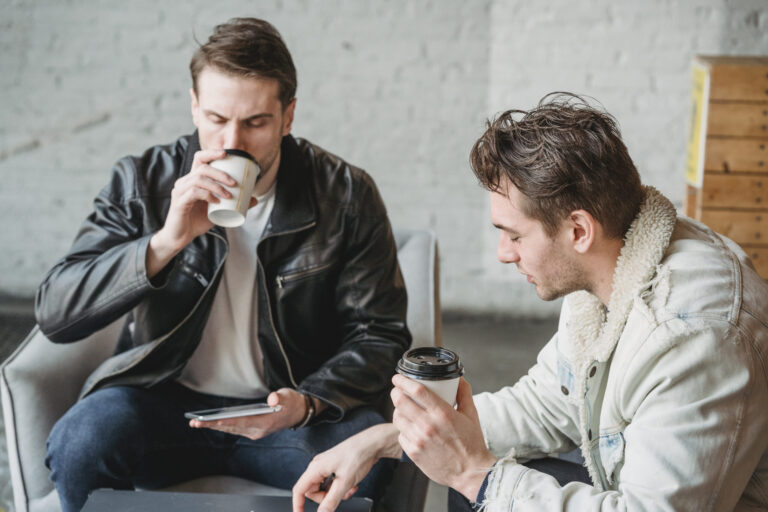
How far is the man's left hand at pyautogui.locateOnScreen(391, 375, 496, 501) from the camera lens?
1283 mm

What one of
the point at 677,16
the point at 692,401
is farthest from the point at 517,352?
the point at 692,401

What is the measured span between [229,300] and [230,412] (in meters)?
0.37

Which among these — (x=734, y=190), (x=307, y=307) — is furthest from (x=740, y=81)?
(x=307, y=307)

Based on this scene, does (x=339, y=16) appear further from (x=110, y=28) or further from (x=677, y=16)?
(x=677, y=16)

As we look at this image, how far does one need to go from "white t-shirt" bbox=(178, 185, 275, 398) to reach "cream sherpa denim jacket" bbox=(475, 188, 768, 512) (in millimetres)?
787

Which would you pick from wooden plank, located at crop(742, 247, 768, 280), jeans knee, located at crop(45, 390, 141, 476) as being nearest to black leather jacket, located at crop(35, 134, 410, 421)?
jeans knee, located at crop(45, 390, 141, 476)

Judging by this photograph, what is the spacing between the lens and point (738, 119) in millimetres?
3068

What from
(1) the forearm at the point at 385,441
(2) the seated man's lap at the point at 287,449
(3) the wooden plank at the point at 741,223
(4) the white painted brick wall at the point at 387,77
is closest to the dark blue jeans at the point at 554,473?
(1) the forearm at the point at 385,441

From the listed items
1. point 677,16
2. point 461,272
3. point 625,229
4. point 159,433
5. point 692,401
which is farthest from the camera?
point 461,272

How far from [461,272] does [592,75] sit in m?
1.05

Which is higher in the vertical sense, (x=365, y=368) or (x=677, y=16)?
(x=677, y=16)

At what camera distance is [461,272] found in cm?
379

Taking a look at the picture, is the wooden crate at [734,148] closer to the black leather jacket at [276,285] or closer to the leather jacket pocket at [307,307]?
the black leather jacket at [276,285]

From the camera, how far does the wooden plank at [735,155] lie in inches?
121
